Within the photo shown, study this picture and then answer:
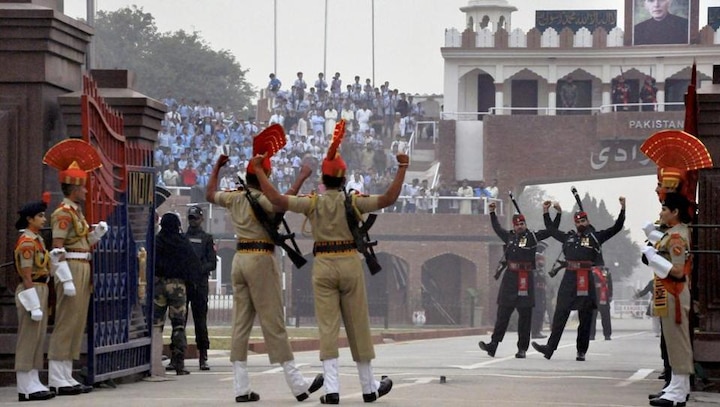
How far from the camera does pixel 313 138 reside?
6038 cm

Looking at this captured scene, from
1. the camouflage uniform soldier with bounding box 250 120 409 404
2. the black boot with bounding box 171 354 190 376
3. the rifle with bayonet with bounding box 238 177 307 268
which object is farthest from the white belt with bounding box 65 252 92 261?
the black boot with bounding box 171 354 190 376

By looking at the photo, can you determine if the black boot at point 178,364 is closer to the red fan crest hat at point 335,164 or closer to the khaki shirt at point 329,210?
the khaki shirt at point 329,210

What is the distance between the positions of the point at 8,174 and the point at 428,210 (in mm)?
42892

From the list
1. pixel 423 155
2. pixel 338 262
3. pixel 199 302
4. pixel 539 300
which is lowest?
pixel 539 300

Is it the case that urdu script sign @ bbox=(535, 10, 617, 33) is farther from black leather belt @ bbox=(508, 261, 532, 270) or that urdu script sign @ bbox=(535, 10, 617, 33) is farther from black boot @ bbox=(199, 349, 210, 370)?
black boot @ bbox=(199, 349, 210, 370)

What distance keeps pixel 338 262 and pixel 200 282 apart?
21.3 ft

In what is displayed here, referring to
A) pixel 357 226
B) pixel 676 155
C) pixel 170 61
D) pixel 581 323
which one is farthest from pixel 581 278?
pixel 170 61

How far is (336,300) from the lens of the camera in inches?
581

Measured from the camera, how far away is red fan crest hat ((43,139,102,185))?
15570mm

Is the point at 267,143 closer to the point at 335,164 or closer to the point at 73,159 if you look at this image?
the point at 335,164

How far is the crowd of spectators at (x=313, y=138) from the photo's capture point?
187 ft

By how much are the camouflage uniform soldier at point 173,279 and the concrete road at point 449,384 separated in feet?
1.40

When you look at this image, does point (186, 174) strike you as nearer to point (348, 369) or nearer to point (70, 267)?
point (348, 369)

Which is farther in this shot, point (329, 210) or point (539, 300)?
point (539, 300)
